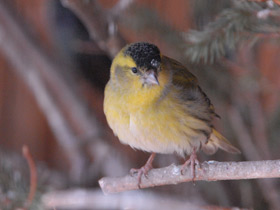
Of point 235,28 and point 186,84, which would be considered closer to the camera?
point 235,28

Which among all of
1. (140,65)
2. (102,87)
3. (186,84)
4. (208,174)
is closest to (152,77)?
(140,65)

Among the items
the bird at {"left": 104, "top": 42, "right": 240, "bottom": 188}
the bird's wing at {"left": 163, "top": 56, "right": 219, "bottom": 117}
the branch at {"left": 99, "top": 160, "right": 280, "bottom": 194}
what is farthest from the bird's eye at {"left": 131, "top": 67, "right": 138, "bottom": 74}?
the branch at {"left": 99, "top": 160, "right": 280, "bottom": 194}

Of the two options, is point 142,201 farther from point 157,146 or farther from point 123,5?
point 123,5

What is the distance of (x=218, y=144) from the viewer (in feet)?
3.85

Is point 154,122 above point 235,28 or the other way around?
the other way around

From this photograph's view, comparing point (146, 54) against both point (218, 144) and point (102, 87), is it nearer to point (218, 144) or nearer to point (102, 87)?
point (218, 144)

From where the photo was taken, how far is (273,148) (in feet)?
4.17

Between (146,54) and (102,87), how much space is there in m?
0.83

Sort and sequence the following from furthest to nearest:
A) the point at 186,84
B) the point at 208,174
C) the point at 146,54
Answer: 1. the point at 186,84
2. the point at 146,54
3. the point at 208,174

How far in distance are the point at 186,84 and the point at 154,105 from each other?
14cm

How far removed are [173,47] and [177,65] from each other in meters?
0.11

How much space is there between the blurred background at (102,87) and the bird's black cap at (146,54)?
0.09 metres

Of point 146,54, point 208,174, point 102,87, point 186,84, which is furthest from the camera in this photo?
point 102,87

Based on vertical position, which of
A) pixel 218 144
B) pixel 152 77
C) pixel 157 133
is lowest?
pixel 218 144
